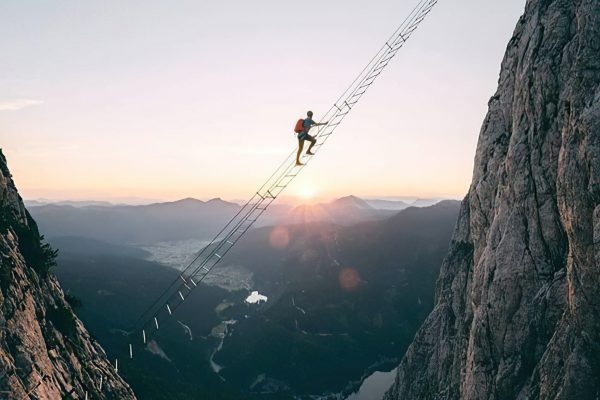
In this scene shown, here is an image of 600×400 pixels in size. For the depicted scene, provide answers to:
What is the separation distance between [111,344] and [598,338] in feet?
578

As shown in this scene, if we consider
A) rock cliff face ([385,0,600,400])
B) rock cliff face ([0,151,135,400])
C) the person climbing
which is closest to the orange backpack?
the person climbing

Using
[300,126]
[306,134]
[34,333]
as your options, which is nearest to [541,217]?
[306,134]

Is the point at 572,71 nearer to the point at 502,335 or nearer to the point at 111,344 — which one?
the point at 502,335

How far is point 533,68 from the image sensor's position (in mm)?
37031

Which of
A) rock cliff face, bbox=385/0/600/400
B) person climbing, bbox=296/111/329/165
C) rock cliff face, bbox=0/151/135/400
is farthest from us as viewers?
person climbing, bbox=296/111/329/165

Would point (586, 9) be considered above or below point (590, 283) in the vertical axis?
above

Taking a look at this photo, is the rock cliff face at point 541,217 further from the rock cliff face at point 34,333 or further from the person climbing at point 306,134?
the rock cliff face at point 34,333

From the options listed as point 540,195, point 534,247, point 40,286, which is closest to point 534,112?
point 540,195

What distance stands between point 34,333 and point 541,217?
4437cm

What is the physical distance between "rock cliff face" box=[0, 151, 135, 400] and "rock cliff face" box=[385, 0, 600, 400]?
1450 inches

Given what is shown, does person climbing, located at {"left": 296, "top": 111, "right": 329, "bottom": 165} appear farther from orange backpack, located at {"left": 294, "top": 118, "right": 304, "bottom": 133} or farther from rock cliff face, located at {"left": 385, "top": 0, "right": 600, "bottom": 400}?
rock cliff face, located at {"left": 385, "top": 0, "right": 600, "bottom": 400}

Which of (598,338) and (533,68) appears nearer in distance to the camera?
(598,338)

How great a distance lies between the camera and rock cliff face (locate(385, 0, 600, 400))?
27703 mm

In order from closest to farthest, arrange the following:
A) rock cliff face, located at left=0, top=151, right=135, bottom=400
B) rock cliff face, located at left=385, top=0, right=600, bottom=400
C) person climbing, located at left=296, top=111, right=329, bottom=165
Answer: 1. rock cliff face, located at left=385, top=0, right=600, bottom=400
2. rock cliff face, located at left=0, top=151, right=135, bottom=400
3. person climbing, located at left=296, top=111, right=329, bottom=165
